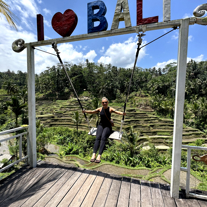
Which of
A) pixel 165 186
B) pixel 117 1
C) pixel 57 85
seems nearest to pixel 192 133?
pixel 165 186

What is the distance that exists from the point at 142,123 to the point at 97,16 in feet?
48.6

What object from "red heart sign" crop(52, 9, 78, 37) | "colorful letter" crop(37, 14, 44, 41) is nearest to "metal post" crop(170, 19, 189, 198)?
"red heart sign" crop(52, 9, 78, 37)

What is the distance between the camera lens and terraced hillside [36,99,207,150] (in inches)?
495

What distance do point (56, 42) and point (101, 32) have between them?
657 mm

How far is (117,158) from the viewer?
5695mm

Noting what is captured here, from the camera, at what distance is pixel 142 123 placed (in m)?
15.5

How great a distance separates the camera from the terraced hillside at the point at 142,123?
12.6m

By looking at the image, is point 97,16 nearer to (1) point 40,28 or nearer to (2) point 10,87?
(1) point 40,28

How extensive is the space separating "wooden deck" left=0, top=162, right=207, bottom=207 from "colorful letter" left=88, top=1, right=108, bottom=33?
1908 mm

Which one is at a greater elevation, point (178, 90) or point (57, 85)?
point (57, 85)

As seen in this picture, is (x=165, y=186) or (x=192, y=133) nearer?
(x=165, y=186)

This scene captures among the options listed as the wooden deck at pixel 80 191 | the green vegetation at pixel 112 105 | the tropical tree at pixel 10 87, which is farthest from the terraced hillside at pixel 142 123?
the wooden deck at pixel 80 191

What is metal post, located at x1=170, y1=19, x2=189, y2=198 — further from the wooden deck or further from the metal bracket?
the metal bracket

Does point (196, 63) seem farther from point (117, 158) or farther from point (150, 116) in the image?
point (117, 158)
